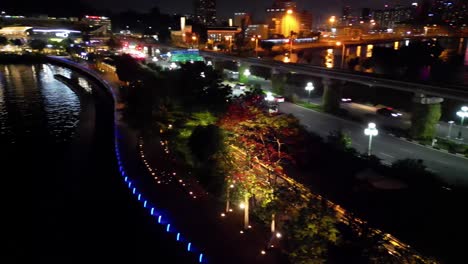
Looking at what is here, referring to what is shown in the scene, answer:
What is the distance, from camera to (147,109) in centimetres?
3241

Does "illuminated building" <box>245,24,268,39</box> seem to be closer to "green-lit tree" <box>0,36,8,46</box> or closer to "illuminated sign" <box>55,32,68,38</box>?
"illuminated sign" <box>55,32,68,38</box>

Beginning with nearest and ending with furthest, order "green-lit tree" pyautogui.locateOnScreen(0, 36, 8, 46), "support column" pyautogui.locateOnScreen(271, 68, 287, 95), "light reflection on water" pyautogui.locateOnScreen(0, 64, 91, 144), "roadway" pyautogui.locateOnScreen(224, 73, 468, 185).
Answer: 1. "roadway" pyautogui.locateOnScreen(224, 73, 468, 185)
2. "light reflection on water" pyautogui.locateOnScreen(0, 64, 91, 144)
3. "support column" pyautogui.locateOnScreen(271, 68, 287, 95)
4. "green-lit tree" pyautogui.locateOnScreen(0, 36, 8, 46)

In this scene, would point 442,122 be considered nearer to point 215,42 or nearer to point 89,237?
point 89,237

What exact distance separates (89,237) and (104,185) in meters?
6.63

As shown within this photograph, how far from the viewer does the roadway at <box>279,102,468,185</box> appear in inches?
965

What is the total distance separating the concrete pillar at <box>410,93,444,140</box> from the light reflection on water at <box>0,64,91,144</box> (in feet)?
112

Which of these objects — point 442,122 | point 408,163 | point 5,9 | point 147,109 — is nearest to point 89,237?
point 147,109

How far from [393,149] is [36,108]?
4873 centimetres

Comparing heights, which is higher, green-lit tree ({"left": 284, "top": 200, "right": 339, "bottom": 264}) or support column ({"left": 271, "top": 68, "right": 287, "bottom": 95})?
support column ({"left": 271, "top": 68, "right": 287, "bottom": 95})

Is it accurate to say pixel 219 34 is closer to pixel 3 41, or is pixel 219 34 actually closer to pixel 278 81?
pixel 3 41

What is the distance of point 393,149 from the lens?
94.6ft

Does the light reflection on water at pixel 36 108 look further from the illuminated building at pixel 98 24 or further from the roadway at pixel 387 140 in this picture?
the illuminated building at pixel 98 24

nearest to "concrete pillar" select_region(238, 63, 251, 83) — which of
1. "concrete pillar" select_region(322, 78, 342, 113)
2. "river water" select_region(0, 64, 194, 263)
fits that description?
"concrete pillar" select_region(322, 78, 342, 113)

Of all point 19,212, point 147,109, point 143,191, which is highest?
A: point 147,109
